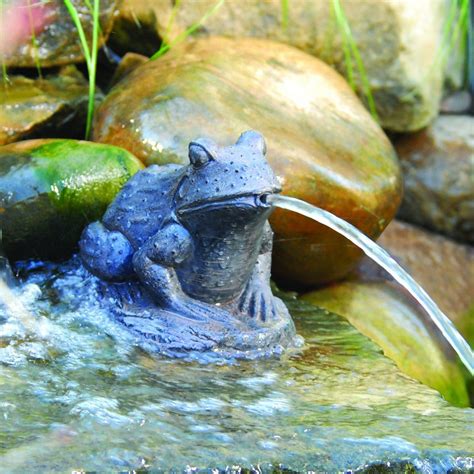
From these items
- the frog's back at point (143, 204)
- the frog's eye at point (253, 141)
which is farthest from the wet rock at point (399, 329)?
the frog's eye at point (253, 141)

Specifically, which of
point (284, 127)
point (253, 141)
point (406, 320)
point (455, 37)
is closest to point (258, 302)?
point (253, 141)

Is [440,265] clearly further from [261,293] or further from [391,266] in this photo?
[261,293]

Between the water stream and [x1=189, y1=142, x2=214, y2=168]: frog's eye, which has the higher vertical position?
[x1=189, y1=142, x2=214, y2=168]: frog's eye

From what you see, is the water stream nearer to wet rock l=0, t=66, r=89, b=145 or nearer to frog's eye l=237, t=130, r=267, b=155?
frog's eye l=237, t=130, r=267, b=155

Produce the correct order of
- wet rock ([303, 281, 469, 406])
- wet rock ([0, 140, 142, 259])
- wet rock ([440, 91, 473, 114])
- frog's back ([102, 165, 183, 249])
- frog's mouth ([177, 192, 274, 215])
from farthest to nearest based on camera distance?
wet rock ([440, 91, 473, 114])
wet rock ([303, 281, 469, 406])
wet rock ([0, 140, 142, 259])
frog's back ([102, 165, 183, 249])
frog's mouth ([177, 192, 274, 215])

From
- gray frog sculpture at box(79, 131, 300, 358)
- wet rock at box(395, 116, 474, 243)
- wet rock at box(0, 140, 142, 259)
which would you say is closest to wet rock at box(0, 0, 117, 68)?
wet rock at box(0, 140, 142, 259)

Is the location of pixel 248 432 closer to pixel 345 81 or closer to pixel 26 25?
pixel 26 25

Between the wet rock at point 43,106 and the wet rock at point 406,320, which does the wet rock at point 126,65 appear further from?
the wet rock at point 406,320
